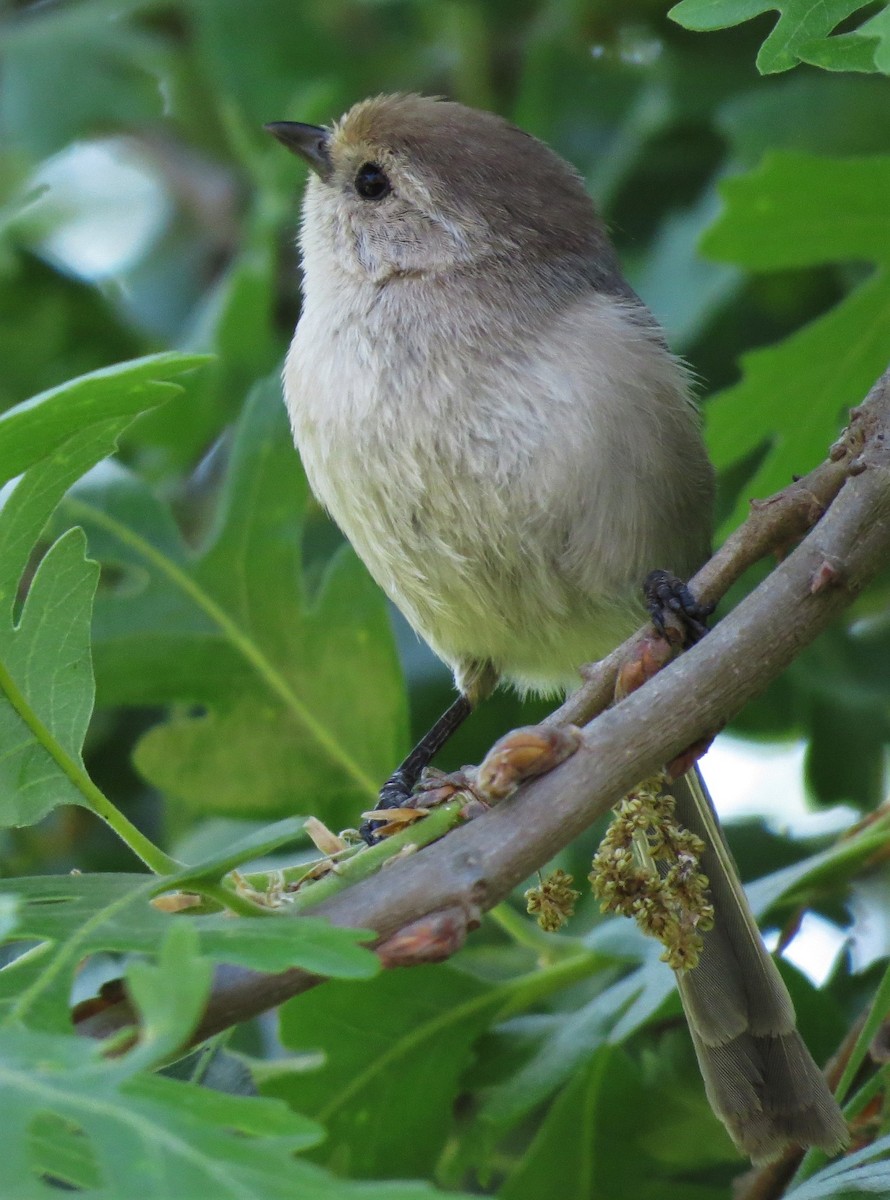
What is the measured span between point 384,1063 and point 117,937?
1.08m

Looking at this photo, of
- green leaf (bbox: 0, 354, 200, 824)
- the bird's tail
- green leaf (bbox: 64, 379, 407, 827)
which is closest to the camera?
green leaf (bbox: 0, 354, 200, 824)

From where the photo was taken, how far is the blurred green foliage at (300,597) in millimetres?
1470

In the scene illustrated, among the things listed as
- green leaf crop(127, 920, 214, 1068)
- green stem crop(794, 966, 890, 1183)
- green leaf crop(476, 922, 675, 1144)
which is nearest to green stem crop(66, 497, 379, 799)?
green leaf crop(476, 922, 675, 1144)

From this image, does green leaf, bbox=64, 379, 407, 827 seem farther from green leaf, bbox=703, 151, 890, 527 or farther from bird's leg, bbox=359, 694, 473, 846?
green leaf, bbox=703, 151, 890, 527

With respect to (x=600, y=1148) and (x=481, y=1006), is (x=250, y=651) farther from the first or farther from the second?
(x=600, y=1148)

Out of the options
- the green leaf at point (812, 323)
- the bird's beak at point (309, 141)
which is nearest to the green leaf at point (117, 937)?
the green leaf at point (812, 323)

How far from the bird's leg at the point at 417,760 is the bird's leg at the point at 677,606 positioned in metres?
0.56

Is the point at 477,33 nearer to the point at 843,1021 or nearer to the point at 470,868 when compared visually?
the point at 843,1021

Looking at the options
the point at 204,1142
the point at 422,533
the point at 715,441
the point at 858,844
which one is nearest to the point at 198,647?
the point at 422,533

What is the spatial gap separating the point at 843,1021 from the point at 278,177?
7.83 feet

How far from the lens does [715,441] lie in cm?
273

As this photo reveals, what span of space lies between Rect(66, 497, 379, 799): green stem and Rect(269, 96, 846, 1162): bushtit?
126mm

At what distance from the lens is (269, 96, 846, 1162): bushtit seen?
2.48 metres

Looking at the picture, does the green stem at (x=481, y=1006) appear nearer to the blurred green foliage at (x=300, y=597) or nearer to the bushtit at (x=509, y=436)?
the blurred green foliage at (x=300, y=597)
